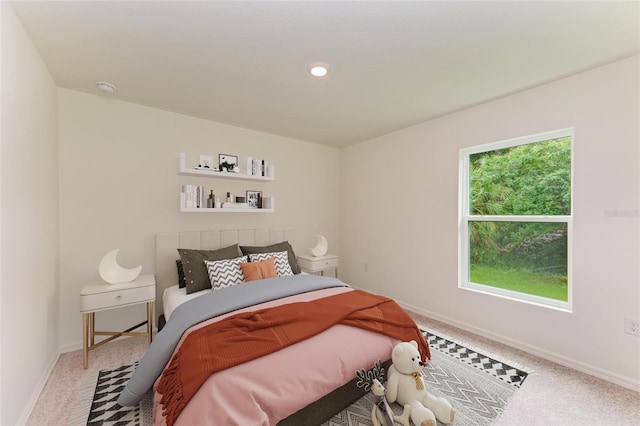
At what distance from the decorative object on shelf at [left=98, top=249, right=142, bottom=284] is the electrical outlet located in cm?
397

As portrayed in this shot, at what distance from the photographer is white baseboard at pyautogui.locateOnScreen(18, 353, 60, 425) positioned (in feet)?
5.46

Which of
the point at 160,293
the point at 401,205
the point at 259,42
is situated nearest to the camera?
the point at 259,42

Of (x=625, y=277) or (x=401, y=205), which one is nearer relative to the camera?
(x=625, y=277)

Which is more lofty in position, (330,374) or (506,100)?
(506,100)

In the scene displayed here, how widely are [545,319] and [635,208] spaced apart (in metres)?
1.09

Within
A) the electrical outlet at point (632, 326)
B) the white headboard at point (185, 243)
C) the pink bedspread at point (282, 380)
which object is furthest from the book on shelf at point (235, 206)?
the electrical outlet at point (632, 326)

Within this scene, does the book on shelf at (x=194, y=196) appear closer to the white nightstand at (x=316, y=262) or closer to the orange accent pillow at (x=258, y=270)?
the orange accent pillow at (x=258, y=270)

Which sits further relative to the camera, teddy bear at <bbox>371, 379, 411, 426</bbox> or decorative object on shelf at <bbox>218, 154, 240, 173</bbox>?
decorative object on shelf at <bbox>218, 154, 240, 173</bbox>

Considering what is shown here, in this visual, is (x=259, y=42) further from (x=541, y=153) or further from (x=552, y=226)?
(x=552, y=226)

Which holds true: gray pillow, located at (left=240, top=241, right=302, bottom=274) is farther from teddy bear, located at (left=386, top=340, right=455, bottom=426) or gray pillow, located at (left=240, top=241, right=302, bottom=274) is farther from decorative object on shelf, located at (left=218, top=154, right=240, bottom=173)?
teddy bear, located at (left=386, top=340, right=455, bottom=426)

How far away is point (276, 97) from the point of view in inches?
103

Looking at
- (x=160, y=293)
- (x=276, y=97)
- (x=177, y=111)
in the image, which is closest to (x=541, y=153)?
(x=276, y=97)

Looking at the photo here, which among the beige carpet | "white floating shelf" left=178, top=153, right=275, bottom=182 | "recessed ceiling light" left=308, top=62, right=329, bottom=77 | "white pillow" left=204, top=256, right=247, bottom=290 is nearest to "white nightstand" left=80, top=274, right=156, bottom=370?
the beige carpet

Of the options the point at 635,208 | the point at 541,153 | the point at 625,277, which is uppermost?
the point at 541,153
